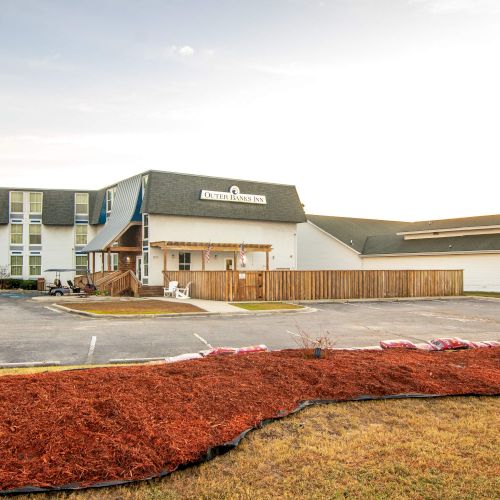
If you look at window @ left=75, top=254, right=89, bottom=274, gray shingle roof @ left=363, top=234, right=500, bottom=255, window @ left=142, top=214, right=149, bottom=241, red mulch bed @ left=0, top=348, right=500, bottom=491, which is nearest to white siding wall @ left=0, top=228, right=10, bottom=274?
window @ left=75, top=254, right=89, bottom=274

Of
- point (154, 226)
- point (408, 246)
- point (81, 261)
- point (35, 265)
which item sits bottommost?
point (35, 265)

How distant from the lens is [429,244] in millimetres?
40594

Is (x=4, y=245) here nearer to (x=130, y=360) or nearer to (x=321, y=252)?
(x=321, y=252)

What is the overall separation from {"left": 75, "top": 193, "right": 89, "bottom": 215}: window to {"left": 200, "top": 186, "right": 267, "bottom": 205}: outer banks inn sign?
1563 centimetres

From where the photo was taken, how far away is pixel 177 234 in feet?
118

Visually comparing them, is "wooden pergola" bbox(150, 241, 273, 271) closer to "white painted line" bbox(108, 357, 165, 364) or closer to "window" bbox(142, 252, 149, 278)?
"window" bbox(142, 252, 149, 278)

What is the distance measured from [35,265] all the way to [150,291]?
1925cm

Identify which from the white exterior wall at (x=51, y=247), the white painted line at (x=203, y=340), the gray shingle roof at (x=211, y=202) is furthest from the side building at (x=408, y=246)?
the white painted line at (x=203, y=340)

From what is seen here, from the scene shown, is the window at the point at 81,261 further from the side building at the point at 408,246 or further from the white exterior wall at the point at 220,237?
the side building at the point at 408,246

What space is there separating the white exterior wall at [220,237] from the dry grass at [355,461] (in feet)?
96.2

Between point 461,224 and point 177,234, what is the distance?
2419 centimetres

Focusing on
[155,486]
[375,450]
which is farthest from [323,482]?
[155,486]

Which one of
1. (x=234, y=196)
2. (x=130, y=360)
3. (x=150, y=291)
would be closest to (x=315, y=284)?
(x=150, y=291)

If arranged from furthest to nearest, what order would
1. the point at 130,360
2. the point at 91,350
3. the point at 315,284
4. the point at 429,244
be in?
the point at 429,244
the point at 315,284
the point at 91,350
the point at 130,360
